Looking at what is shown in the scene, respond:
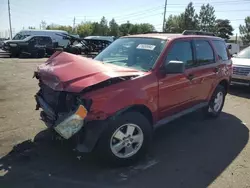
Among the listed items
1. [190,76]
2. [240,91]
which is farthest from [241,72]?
[190,76]

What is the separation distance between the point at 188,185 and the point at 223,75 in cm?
336

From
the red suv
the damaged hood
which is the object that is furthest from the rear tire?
the damaged hood

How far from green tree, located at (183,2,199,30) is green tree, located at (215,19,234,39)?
799cm

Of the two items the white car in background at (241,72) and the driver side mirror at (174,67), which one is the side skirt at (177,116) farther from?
the white car in background at (241,72)

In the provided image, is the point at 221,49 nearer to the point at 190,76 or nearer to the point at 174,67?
the point at 190,76

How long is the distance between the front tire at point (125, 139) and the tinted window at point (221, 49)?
9.72 feet

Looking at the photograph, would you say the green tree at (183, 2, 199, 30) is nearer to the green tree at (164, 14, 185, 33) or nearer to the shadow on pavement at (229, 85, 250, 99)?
the green tree at (164, 14, 185, 33)

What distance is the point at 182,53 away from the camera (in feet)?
15.7

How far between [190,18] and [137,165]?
76469 mm

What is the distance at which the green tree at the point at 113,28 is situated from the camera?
77.9 meters

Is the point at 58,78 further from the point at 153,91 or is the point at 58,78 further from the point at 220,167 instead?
the point at 220,167

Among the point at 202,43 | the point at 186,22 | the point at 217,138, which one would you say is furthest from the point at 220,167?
the point at 186,22

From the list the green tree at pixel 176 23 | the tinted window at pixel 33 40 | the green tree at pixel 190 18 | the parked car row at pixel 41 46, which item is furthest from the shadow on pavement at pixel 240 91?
the green tree at pixel 190 18

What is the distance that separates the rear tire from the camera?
6051 millimetres
